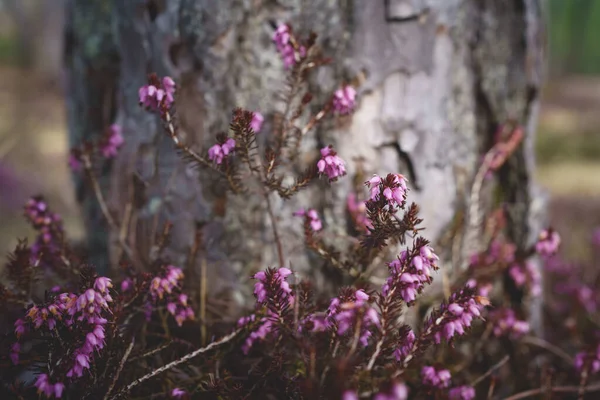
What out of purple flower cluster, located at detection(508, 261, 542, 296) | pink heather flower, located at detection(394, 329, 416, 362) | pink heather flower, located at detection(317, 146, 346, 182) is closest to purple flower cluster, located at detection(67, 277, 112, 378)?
pink heather flower, located at detection(317, 146, 346, 182)

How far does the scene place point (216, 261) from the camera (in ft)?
6.84

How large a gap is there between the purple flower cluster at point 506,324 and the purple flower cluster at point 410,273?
1.00m

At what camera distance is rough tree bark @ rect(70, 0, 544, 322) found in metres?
1.97

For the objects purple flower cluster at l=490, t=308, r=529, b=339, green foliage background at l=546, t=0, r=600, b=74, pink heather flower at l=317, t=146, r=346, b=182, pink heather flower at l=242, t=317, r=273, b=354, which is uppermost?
green foliage background at l=546, t=0, r=600, b=74

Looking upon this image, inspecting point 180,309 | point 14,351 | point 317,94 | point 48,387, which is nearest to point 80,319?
point 48,387

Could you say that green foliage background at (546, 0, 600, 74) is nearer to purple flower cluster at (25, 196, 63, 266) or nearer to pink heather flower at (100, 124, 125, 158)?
pink heather flower at (100, 124, 125, 158)

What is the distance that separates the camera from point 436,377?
1.45 meters

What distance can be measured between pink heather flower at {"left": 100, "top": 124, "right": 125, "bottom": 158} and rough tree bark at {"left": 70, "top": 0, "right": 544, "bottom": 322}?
0.05 meters

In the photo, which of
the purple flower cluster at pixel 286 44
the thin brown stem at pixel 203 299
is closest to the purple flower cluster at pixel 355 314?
the thin brown stem at pixel 203 299

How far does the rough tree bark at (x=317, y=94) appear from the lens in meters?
1.97

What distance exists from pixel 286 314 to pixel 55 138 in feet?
40.5

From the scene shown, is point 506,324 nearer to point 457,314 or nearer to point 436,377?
point 436,377

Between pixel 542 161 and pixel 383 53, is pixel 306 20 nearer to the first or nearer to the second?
pixel 383 53

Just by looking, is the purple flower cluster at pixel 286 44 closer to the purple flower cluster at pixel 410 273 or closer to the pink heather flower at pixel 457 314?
the purple flower cluster at pixel 410 273
